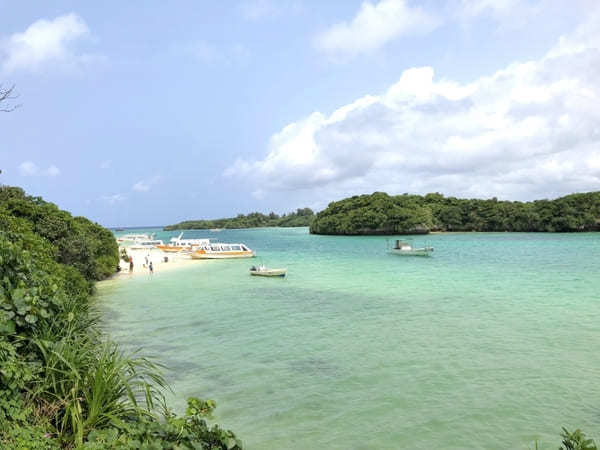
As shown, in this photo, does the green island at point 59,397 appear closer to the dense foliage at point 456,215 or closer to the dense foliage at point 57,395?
the dense foliage at point 57,395

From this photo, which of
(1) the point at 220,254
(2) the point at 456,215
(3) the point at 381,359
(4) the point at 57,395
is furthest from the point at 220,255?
(2) the point at 456,215

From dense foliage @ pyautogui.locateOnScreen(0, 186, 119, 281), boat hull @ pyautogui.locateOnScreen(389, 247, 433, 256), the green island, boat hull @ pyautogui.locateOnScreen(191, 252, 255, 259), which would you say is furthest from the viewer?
boat hull @ pyautogui.locateOnScreen(191, 252, 255, 259)

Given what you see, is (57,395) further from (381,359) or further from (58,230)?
(58,230)

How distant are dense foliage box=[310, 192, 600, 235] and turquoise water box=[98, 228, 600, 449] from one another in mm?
80338

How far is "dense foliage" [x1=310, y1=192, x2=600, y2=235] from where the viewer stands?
91188 millimetres

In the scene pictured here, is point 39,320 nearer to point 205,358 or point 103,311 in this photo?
point 205,358

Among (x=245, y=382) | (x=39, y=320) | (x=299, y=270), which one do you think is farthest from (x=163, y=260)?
(x=39, y=320)

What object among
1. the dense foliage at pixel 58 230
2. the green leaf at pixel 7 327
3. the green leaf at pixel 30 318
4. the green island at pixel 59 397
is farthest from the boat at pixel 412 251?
the green leaf at pixel 7 327

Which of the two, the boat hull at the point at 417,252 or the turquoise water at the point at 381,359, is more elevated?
the boat hull at the point at 417,252

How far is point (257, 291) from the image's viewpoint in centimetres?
2216

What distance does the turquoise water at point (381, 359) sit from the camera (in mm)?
6754

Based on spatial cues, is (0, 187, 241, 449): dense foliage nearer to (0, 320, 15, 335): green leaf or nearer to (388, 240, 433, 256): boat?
(0, 320, 15, 335): green leaf

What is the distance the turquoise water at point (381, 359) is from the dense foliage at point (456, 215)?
264 ft

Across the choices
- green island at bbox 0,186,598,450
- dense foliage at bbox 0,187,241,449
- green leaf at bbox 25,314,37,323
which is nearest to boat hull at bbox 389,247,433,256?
green island at bbox 0,186,598,450
